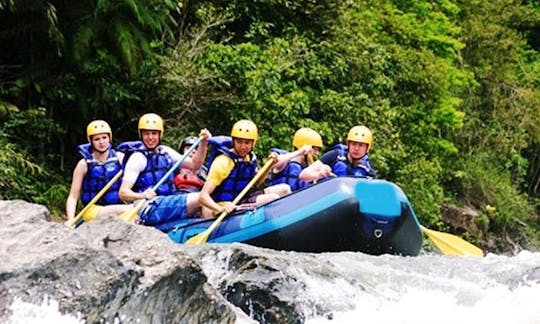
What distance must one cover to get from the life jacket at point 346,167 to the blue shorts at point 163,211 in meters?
1.45

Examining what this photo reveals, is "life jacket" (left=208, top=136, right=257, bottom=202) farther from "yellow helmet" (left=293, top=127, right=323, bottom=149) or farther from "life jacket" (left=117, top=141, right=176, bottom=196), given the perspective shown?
"yellow helmet" (left=293, top=127, right=323, bottom=149)

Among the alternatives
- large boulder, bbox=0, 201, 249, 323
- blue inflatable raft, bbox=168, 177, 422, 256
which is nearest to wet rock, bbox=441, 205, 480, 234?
blue inflatable raft, bbox=168, 177, 422, 256

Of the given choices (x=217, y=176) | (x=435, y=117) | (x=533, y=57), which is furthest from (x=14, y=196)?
(x=533, y=57)

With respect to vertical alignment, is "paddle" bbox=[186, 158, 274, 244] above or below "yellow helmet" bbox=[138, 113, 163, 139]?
below

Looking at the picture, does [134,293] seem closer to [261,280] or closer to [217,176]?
[261,280]

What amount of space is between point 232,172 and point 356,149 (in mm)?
1334

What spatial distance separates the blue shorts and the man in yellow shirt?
0.20 m

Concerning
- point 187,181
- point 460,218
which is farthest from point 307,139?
point 460,218

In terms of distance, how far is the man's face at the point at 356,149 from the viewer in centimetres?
Answer: 778

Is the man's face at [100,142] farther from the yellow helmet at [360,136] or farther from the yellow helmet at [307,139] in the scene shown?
the yellow helmet at [360,136]

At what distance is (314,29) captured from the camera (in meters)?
12.6

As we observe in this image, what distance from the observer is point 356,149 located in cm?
778

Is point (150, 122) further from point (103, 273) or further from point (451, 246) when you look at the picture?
point (103, 273)

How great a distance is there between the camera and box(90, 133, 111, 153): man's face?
756cm
